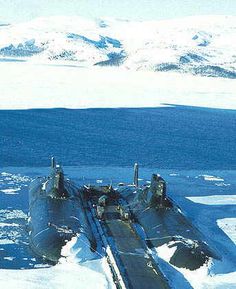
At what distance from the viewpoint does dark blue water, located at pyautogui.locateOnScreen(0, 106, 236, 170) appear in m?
35.7

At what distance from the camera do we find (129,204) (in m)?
25.4

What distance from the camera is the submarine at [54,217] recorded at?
1922 centimetres

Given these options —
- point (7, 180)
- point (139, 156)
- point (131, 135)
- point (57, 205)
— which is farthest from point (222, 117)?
point (57, 205)

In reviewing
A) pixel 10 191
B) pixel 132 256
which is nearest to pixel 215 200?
pixel 132 256

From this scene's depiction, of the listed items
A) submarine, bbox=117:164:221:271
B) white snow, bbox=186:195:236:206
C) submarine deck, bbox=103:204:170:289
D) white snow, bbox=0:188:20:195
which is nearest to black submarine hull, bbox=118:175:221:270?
submarine, bbox=117:164:221:271

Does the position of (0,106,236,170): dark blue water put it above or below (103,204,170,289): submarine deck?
above

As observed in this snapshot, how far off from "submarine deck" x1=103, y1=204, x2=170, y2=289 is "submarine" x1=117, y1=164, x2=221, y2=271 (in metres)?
0.68

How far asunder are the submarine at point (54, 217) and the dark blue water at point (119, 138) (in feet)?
29.0

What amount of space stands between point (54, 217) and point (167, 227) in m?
5.10

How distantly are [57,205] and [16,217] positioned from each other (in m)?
2.16

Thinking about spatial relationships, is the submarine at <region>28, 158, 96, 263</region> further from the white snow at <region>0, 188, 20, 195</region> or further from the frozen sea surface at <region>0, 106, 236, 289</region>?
the white snow at <region>0, 188, 20, 195</region>

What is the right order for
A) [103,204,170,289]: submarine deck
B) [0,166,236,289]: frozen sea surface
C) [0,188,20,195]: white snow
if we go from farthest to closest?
→ [0,188,20,195]: white snow < [0,166,236,289]: frozen sea surface < [103,204,170,289]: submarine deck

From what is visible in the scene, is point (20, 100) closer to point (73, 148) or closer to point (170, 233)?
point (73, 148)

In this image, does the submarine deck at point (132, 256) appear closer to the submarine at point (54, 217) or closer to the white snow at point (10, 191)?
the submarine at point (54, 217)
